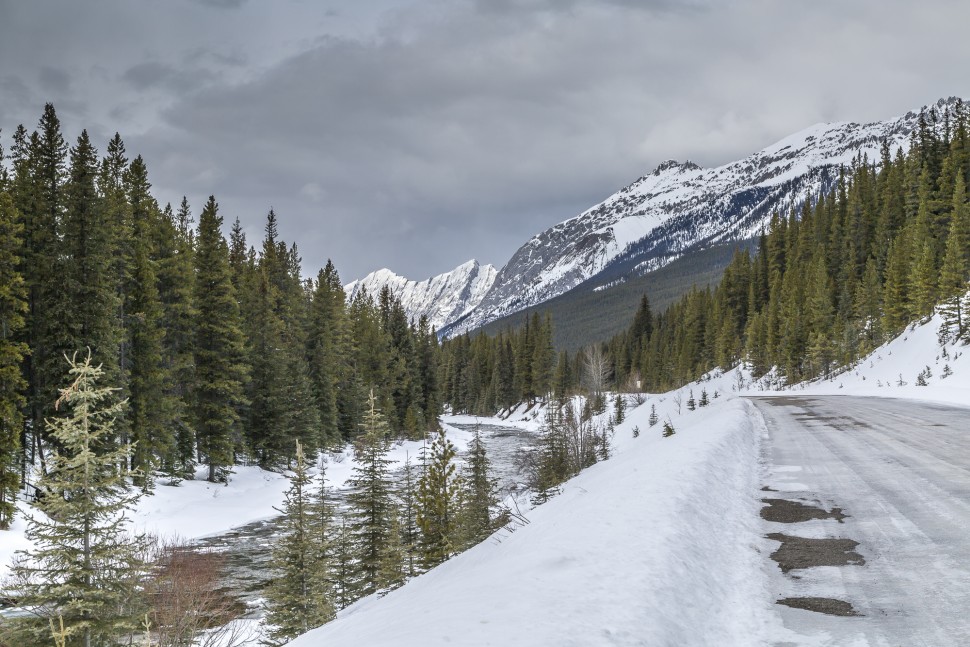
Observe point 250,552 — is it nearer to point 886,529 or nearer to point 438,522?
point 438,522

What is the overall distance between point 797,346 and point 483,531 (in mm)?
55792

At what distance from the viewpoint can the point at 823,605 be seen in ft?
15.9

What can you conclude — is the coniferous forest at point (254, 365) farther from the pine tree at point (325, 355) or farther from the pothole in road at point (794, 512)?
the pothole in road at point (794, 512)

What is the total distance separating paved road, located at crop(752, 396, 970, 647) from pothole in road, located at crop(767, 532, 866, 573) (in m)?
0.10

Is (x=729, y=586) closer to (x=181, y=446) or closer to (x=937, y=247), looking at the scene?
(x=181, y=446)

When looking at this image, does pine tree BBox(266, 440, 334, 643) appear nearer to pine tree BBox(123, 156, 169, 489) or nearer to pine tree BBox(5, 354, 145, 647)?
pine tree BBox(5, 354, 145, 647)

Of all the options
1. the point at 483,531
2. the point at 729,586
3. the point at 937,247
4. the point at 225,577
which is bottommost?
the point at 225,577

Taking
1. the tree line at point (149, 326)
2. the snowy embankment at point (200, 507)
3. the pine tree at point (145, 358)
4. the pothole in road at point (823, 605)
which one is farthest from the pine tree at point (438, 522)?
the pine tree at point (145, 358)

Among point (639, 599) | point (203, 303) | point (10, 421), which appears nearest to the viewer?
point (639, 599)

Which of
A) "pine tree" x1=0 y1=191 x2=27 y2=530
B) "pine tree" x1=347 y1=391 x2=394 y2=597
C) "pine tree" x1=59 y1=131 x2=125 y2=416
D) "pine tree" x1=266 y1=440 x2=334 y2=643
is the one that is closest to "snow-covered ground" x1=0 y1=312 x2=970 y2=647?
"pine tree" x1=266 y1=440 x2=334 y2=643

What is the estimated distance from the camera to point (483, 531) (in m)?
19.4

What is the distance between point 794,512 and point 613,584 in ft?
14.2

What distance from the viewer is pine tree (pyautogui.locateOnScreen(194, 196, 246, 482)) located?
35.0m

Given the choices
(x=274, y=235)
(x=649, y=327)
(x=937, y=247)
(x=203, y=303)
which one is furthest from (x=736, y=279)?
(x=203, y=303)
